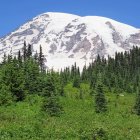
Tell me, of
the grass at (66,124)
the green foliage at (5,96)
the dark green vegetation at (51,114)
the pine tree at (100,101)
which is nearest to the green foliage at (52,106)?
the dark green vegetation at (51,114)

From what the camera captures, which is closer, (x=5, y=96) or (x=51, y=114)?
(x=51, y=114)

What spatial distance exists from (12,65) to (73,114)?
15394 mm

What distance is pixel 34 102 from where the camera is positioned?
63.0 metres

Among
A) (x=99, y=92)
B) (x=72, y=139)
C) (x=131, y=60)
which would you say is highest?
(x=131, y=60)

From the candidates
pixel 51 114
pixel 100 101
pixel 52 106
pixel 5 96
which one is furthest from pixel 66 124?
pixel 100 101

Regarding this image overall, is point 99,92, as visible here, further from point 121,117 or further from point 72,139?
point 72,139

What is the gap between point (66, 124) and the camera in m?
43.2

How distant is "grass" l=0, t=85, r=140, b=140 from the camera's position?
33.6 m

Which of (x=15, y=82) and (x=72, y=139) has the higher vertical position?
(x=15, y=82)

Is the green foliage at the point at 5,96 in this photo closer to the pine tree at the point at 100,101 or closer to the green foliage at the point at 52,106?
the green foliage at the point at 52,106

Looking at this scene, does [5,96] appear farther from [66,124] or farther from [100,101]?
[66,124]

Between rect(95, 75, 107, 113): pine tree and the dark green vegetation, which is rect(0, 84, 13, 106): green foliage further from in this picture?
rect(95, 75, 107, 113): pine tree

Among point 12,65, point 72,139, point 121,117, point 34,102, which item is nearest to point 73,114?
point 121,117

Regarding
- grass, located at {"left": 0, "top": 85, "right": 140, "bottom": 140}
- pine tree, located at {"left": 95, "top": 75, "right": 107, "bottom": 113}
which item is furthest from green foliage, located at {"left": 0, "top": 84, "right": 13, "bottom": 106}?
pine tree, located at {"left": 95, "top": 75, "right": 107, "bottom": 113}
